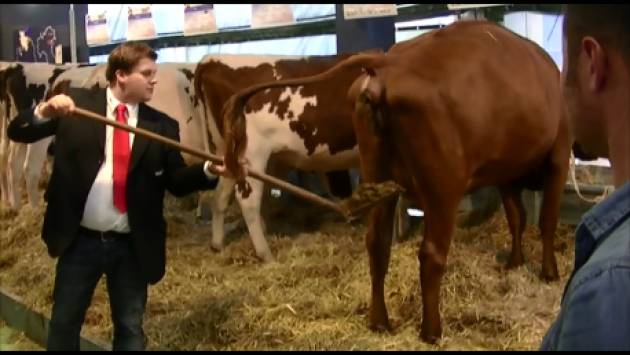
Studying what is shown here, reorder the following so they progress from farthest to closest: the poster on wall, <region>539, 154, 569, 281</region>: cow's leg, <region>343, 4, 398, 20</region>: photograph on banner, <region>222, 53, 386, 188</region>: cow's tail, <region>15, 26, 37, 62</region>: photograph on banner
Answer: <region>15, 26, 37, 62</region>: photograph on banner, the poster on wall, <region>343, 4, 398, 20</region>: photograph on banner, <region>539, 154, 569, 281</region>: cow's leg, <region>222, 53, 386, 188</region>: cow's tail

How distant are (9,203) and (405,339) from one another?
4.10 m

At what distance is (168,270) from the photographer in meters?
4.36

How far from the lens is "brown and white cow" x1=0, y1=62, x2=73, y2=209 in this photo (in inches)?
225

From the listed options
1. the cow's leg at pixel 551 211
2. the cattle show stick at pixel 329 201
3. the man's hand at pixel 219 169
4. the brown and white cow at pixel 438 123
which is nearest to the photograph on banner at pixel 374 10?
the brown and white cow at pixel 438 123

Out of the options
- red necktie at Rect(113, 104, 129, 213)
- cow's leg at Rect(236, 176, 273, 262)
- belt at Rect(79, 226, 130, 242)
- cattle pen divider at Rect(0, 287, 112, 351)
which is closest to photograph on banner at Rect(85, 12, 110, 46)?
cow's leg at Rect(236, 176, 273, 262)

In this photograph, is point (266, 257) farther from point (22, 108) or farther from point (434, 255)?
point (22, 108)

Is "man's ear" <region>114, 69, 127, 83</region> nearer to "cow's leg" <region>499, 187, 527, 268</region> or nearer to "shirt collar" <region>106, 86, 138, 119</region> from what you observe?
"shirt collar" <region>106, 86, 138, 119</region>

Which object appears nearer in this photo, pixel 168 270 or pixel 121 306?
pixel 121 306

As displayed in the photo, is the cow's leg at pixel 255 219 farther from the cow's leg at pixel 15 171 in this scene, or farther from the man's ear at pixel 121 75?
the cow's leg at pixel 15 171

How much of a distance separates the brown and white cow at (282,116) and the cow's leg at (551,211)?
43.8 inches

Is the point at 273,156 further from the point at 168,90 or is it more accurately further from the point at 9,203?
the point at 9,203

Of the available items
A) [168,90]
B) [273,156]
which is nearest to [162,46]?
[168,90]

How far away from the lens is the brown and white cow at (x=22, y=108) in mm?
5719

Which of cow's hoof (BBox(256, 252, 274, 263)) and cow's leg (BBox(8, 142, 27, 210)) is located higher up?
cow's leg (BBox(8, 142, 27, 210))
